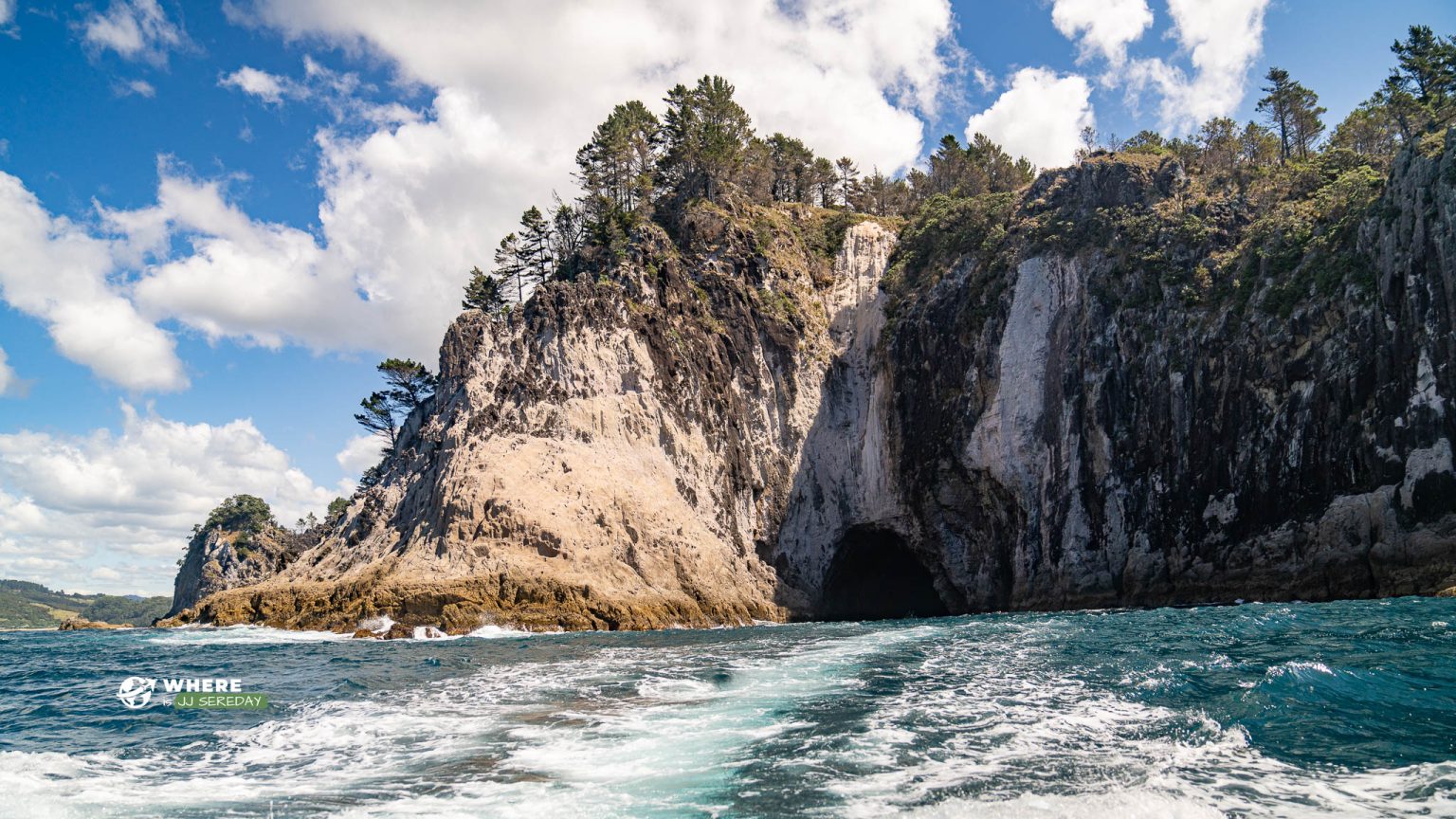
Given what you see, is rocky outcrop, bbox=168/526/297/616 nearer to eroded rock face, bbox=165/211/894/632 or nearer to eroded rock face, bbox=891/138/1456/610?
eroded rock face, bbox=165/211/894/632

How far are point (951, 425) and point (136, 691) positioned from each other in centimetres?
3593

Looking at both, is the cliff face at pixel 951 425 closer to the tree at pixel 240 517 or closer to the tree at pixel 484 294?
the tree at pixel 484 294

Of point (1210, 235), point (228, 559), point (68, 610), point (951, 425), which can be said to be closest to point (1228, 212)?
point (1210, 235)

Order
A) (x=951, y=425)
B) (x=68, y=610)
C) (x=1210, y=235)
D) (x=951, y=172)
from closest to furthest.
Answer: (x=1210, y=235)
(x=951, y=425)
(x=951, y=172)
(x=68, y=610)

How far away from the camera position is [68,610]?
543 ft

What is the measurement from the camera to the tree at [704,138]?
52.2 m

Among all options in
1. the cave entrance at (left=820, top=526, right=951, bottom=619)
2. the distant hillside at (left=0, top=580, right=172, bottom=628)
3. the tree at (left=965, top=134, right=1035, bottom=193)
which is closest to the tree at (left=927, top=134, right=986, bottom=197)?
the tree at (left=965, top=134, right=1035, bottom=193)

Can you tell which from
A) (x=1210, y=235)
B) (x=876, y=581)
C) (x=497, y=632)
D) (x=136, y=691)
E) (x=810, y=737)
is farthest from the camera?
(x=876, y=581)

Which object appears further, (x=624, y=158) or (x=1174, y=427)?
(x=624, y=158)

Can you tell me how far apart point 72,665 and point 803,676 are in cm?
1927

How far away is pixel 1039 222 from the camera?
43844 mm

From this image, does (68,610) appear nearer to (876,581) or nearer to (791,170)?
(791,170)

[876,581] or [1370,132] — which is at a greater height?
[1370,132]

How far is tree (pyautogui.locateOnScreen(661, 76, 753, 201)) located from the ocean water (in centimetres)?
3896
